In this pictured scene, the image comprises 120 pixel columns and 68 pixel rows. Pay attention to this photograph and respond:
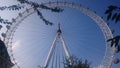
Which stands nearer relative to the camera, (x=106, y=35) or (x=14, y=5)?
(x=14, y=5)

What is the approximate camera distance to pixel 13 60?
53.4m

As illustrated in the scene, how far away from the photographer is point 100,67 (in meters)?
53.3

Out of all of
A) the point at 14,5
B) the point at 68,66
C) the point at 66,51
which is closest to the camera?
the point at 14,5

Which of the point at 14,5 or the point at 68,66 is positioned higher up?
the point at 14,5

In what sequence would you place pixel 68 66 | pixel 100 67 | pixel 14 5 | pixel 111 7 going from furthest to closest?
pixel 100 67 < pixel 68 66 < pixel 14 5 < pixel 111 7

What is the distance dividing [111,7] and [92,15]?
178 ft

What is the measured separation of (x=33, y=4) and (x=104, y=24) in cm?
5070

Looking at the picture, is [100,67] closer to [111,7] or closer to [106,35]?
[106,35]

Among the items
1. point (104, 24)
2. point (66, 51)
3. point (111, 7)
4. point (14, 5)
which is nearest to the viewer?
point (111, 7)

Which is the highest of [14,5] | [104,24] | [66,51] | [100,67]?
[14,5]

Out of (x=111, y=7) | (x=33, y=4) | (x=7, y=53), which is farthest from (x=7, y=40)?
(x=111, y=7)

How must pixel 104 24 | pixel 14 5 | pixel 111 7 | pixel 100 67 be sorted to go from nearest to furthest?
pixel 111 7, pixel 14 5, pixel 100 67, pixel 104 24

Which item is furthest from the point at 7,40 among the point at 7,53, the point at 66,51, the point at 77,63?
the point at 77,63

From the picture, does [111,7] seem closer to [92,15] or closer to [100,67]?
[100,67]
